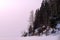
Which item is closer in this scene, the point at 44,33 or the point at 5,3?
the point at 44,33

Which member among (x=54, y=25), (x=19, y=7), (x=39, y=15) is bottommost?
(x=54, y=25)

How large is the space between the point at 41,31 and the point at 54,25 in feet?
0.59

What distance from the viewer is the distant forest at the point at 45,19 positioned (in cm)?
159

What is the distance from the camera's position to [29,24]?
1651 millimetres

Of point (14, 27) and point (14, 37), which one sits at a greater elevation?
point (14, 27)

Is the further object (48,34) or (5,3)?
(5,3)

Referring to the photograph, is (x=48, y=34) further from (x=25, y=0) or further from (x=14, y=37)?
(x=25, y=0)

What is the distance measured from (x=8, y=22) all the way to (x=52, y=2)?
0.62 metres

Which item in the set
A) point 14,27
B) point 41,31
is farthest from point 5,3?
point 41,31

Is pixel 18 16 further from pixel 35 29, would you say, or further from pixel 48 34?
pixel 48 34

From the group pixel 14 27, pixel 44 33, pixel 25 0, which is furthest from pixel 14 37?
pixel 25 0

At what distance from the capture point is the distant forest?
1.59m

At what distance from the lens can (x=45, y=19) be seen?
5.29 ft

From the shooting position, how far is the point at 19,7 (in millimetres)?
1684
